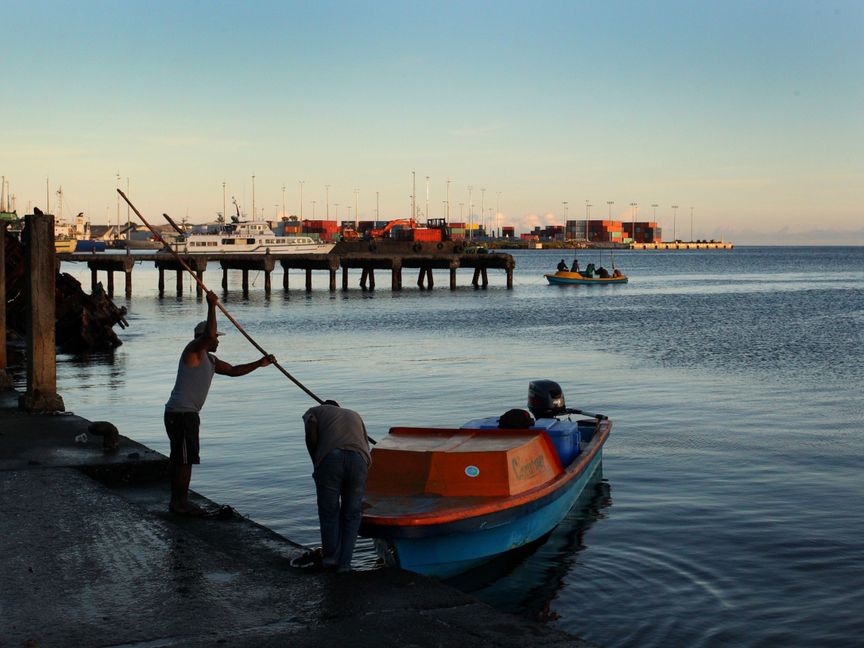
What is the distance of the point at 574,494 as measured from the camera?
13.6 m

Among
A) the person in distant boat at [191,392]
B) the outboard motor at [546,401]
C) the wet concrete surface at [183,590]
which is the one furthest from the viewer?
the outboard motor at [546,401]

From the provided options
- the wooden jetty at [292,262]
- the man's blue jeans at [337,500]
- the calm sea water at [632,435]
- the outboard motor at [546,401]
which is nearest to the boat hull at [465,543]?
the calm sea water at [632,435]

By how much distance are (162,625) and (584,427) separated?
10.1m

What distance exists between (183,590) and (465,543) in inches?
126

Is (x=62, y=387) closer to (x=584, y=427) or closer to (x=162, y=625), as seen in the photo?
(x=584, y=427)

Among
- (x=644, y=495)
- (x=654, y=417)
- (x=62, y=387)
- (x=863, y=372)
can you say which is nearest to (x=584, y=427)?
(x=644, y=495)

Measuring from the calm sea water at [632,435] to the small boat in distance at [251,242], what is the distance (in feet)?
140

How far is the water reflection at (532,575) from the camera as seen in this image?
1105cm

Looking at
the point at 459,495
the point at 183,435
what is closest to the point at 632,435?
the point at 459,495

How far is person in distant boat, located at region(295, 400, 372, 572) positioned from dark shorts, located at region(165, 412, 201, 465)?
169 cm

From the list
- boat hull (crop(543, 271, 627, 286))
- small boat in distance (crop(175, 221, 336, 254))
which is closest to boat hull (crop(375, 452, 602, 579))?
small boat in distance (crop(175, 221, 336, 254))

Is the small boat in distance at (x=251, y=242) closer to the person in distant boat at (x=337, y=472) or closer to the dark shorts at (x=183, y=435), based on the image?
the dark shorts at (x=183, y=435)

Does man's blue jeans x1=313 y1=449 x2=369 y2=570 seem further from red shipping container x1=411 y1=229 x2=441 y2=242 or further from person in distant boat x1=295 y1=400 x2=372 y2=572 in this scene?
red shipping container x1=411 y1=229 x2=441 y2=242

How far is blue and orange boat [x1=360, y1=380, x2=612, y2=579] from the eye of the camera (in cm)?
1001
